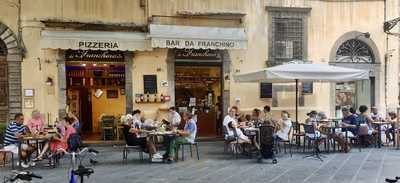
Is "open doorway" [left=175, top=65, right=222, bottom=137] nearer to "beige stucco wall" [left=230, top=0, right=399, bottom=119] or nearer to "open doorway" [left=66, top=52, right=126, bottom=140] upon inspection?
"beige stucco wall" [left=230, top=0, right=399, bottom=119]

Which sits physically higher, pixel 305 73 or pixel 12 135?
pixel 305 73

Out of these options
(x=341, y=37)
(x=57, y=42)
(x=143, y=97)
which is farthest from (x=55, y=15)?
(x=341, y=37)

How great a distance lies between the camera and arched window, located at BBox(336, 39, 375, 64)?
16188 mm

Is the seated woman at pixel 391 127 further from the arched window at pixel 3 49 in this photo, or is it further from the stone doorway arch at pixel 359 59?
the arched window at pixel 3 49

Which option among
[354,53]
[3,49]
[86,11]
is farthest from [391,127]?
[3,49]

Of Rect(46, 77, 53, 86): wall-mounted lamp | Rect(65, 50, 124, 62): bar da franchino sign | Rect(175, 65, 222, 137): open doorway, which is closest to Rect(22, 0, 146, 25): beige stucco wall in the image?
Rect(65, 50, 124, 62): bar da franchino sign

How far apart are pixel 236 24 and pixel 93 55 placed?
4.34 m

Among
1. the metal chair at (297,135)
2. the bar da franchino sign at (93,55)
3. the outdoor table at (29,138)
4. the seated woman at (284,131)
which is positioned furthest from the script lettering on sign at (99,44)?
the metal chair at (297,135)

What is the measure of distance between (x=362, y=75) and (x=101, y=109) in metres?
8.52

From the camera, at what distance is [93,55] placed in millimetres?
14172

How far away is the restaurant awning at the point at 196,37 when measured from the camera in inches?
546

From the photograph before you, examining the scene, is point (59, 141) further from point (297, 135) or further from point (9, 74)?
point (297, 135)

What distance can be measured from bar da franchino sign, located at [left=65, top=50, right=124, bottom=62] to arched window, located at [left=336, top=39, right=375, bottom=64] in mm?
7030

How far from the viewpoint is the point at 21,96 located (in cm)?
1345
